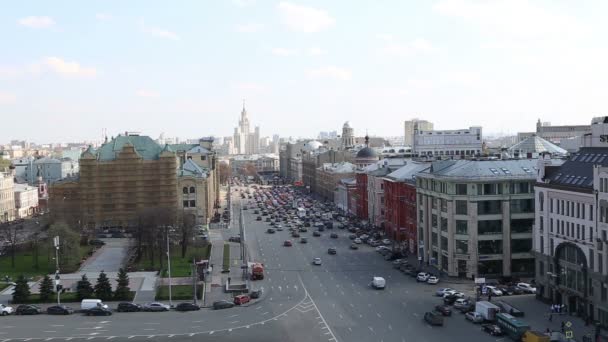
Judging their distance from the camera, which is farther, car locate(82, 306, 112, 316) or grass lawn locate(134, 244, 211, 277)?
grass lawn locate(134, 244, 211, 277)

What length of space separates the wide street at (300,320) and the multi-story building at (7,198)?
8057 cm

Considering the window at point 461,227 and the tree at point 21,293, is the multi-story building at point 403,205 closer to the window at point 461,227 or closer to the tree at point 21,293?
the window at point 461,227

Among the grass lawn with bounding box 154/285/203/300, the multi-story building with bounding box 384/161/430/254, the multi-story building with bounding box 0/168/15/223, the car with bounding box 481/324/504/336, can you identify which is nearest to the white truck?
the car with bounding box 481/324/504/336

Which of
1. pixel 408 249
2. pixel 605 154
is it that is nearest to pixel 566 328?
pixel 605 154

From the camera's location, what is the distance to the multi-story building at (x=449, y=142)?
162500mm

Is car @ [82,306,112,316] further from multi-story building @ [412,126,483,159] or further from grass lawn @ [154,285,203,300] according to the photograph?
multi-story building @ [412,126,483,159]

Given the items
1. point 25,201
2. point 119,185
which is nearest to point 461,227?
point 119,185

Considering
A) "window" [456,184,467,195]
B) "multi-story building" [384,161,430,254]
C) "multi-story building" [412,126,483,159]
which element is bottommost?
"multi-story building" [384,161,430,254]

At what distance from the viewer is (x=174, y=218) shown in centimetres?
9581

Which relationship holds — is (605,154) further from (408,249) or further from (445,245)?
(408,249)

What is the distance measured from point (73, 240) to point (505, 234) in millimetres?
46821

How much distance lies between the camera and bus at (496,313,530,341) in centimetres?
4950

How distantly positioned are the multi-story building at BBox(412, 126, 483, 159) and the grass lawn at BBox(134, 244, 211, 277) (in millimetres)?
77482

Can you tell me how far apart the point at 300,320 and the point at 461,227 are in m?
24.9
